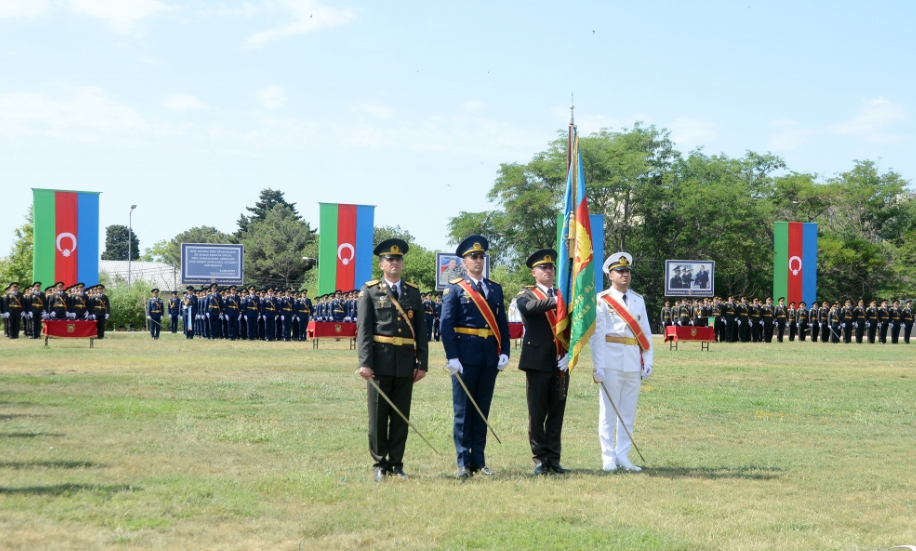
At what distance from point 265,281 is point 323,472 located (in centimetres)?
6917

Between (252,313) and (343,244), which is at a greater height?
(343,244)

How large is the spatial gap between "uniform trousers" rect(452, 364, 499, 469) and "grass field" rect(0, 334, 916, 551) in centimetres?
25

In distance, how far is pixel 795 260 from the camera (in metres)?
40.7

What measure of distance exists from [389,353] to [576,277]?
69.5 inches

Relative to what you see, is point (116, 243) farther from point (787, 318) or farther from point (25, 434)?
point (25, 434)

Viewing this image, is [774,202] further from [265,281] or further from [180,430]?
[180,430]

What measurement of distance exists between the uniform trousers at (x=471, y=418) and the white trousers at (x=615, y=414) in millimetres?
1106

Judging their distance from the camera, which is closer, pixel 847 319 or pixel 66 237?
pixel 66 237

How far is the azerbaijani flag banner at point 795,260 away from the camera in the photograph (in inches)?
1599

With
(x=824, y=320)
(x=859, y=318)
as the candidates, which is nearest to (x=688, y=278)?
(x=824, y=320)

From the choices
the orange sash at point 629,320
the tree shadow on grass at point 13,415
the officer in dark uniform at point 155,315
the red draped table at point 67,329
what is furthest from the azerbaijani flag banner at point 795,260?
the tree shadow on grass at point 13,415

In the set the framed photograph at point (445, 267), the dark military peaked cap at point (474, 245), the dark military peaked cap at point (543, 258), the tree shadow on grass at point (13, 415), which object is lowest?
the tree shadow on grass at point (13, 415)

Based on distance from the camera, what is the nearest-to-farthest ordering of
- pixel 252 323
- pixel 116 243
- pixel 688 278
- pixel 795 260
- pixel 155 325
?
pixel 155 325, pixel 252 323, pixel 795 260, pixel 688 278, pixel 116 243

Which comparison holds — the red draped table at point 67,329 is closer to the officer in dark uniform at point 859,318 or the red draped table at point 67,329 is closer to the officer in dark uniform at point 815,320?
the officer in dark uniform at point 815,320
